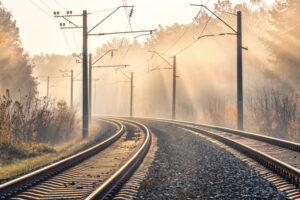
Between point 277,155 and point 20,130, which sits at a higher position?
point 20,130

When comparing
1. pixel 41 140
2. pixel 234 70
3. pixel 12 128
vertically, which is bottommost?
pixel 41 140

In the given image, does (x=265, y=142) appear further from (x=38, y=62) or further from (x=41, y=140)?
(x=38, y=62)

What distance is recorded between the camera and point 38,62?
136750mm

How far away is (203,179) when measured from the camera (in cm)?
633

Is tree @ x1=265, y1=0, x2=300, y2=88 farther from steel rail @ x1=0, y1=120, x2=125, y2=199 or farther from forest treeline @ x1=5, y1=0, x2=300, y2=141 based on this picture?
steel rail @ x1=0, y1=120, x2=125, y2=199

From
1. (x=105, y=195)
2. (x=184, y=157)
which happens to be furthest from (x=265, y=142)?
(x=105, y=195)

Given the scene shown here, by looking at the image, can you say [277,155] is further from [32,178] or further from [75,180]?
[32,178]

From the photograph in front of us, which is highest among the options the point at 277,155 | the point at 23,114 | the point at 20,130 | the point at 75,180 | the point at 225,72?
the point at 225,72

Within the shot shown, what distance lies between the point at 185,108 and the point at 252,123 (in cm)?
1735

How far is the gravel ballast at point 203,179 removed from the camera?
5238 mm

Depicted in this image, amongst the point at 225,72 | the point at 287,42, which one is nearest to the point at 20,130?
the point at 287,42

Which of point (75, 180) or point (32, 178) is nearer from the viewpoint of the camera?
point (32, 178)

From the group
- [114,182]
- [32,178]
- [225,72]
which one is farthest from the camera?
[225,72]

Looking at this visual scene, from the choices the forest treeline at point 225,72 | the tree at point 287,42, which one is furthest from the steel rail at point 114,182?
the tree at point 287,42
